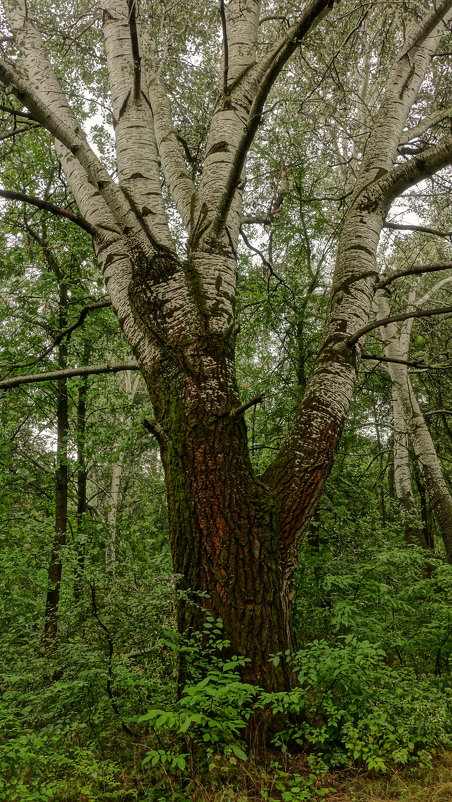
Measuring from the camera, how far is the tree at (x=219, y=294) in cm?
257

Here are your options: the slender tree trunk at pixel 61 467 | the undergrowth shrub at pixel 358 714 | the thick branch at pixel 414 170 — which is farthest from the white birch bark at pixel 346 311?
the slender tree trunk at pixel 61 467

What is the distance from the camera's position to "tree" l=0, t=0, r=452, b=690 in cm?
257

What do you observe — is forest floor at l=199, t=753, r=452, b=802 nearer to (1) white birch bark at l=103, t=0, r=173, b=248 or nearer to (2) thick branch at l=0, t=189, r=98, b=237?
(1) white birch bark at l=103, t=0, r=173, b=248

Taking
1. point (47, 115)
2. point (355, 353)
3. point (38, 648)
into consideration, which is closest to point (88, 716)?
point (38, 648)

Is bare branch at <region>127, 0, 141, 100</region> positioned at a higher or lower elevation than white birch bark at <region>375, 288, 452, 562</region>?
higher

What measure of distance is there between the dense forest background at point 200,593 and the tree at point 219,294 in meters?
0.19

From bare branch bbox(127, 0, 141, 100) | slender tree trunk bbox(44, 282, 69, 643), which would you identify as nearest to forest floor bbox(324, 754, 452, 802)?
slender tree trunk bbox(44, 282, 69, 643)

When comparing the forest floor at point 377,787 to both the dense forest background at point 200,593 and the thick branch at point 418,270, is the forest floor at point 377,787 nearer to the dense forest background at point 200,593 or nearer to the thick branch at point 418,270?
the dense forest background at point 200,593

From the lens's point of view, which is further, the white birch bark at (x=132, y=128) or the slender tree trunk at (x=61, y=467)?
the slender tree trunk at (x=61, y=467)

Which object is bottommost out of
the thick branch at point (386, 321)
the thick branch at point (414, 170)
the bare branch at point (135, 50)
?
the thick branch at point (386, 321)

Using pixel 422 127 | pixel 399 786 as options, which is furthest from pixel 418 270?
pixel 399 786

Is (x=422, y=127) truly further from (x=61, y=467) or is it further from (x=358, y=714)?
(x=61, y=467)

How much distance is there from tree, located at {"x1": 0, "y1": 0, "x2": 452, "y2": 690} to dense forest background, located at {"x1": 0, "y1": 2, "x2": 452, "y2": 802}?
0.19 metres

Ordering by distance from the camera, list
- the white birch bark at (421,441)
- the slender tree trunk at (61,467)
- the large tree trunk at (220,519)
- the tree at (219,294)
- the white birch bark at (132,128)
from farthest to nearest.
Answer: the white birch bark at (421,441), the slender tree trunk at (61,467), the white birch bark at (132,128), the tree at (219,294), the large tree trunk at (220,519)
